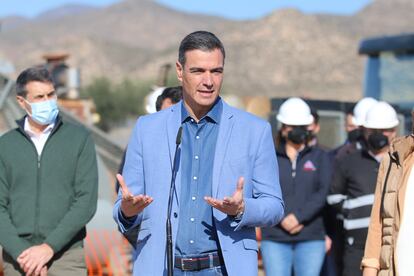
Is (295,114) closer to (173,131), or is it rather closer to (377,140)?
(377,140)

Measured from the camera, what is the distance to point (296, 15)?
287ft

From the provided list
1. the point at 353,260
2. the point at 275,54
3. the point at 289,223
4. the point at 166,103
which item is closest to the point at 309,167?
the point at 289,223

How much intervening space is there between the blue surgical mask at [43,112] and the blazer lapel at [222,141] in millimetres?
1649

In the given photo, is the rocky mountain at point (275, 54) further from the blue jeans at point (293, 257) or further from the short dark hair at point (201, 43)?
the short dark hair at point (201, 43)

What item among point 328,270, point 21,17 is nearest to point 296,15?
point 328,270

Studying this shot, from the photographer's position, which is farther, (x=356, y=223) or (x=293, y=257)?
(x=293, y=257)

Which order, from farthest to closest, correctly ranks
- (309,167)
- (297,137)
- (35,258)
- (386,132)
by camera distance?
(297,137) < (309,167) < (386,132) < (35,258)

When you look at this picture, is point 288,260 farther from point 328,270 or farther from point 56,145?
point 56,145

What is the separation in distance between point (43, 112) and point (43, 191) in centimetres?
50

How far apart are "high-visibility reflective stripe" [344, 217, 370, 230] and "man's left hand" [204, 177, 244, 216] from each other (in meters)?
3.56

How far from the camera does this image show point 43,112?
234 inches

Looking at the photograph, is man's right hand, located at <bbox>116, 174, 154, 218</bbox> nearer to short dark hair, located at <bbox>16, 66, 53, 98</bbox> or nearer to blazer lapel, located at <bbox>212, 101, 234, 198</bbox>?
blazer lapel, located at <bbox>212, 101, 234, 198</bbox>

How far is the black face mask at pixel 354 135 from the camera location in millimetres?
9247

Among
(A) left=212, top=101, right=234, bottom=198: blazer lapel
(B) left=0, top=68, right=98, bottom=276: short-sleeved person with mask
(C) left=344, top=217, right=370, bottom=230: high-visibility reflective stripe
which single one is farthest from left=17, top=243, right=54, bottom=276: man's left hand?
(C) left=344, top=217, right=370, bottom=230: high-visibility reflective stripe
